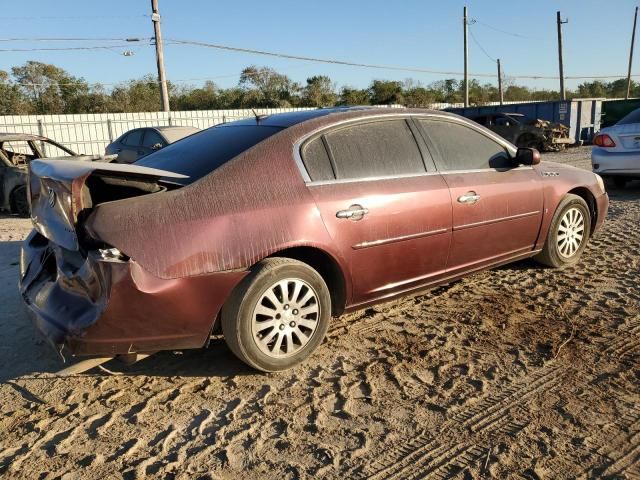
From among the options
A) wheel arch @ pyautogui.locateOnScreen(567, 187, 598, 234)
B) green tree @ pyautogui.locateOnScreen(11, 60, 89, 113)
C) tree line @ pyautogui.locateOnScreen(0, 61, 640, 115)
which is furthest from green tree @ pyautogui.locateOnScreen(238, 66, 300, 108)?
wheel arch @ pyautogui.locateOnScreen(567, 187, 598, 234)

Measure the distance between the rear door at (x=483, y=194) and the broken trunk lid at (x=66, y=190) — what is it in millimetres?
2090

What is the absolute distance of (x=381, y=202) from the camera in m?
3.67

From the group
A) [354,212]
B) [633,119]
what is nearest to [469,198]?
[354,212]

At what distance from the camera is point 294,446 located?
8.59ft

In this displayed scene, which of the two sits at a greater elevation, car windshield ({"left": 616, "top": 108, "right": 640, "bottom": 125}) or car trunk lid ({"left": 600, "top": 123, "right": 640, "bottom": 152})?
car windshield ({"left": 616, "top": 108, "right": 640, "bottom": 125})

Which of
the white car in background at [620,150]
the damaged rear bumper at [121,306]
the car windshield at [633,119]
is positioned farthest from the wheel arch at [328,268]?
the car windshield at [633,119]

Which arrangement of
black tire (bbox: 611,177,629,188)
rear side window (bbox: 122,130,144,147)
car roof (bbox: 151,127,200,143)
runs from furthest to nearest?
rear side window (bbox: 122,130,144,147), car roof (bbox: 151,127,200,143), black tire (bbox: 611,177,629,188)

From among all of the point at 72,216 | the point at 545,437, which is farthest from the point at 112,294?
the point at 545,437

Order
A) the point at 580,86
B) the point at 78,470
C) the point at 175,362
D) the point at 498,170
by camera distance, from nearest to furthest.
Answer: the point at 78,470 < the point at 175,362 < the point at 498,170 < the point at 580,86

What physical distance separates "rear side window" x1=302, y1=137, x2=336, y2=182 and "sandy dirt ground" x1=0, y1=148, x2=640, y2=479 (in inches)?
46.1

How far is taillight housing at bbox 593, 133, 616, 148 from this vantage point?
9.23m

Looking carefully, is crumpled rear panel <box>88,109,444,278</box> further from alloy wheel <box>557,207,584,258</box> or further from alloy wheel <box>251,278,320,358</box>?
alloy wheel <box>557,207,584,258</box>

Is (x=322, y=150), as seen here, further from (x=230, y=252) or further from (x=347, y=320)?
(x=347, y=320)

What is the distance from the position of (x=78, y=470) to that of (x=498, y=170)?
372 cm
